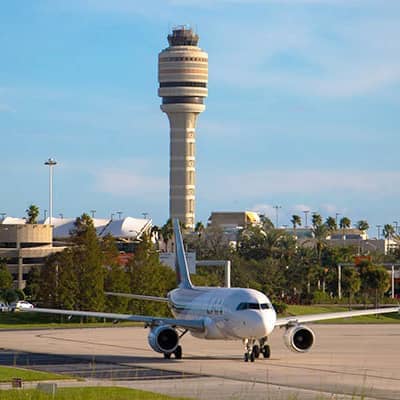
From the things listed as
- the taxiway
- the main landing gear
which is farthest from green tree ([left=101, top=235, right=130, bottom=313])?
the main landing gear

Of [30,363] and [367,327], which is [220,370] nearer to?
[30,363]

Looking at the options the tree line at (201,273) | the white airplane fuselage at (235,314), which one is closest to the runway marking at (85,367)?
the white airplane fuselage at (235,314)

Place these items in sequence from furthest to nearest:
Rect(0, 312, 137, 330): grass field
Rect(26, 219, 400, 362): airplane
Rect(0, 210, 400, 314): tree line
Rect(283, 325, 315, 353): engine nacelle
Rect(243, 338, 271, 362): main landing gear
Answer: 1. Rect(0, 210, 400, 314): tree line
2. Rect(0, 312, 137, 330): grass field
3. Rect(283, 325, 315, 353): engine nacelle
4. Rect(243, 338, 271, 362): main landing gear
5. Rect(26, 219, 400, 362): airplane

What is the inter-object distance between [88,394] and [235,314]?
15951 millimetres

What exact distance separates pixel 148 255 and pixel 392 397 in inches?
2850

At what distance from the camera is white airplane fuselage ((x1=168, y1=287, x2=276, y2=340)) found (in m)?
47.6

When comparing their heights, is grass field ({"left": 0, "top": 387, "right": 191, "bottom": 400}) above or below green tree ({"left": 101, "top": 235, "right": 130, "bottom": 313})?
below

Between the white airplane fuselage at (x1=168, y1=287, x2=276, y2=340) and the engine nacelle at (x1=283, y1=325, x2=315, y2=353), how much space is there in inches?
69.6

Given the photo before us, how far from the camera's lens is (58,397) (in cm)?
3136

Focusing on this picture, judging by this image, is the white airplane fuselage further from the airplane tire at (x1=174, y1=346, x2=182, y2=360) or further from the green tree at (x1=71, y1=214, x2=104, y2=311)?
the green tree at (x1=71, y1=214, x2=104, y2=311)

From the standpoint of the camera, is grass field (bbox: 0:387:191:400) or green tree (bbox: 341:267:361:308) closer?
grass field (bbox: 0:387:191:400)

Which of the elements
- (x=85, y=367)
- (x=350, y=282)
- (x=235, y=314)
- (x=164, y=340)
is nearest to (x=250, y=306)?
(x=235, y=314)

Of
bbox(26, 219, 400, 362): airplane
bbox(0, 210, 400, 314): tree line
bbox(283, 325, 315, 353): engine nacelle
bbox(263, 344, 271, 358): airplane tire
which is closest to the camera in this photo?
bbox(26, 219, 400, 362): airplane

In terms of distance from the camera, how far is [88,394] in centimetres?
3275
